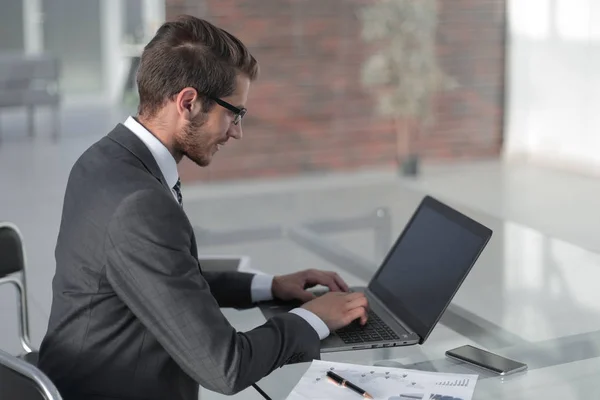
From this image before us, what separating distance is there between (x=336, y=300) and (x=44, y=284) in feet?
9.16

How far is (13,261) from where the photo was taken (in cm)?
256

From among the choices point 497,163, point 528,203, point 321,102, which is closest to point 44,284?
point 321,102

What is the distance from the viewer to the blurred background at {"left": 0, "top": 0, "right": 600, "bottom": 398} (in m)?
4.95

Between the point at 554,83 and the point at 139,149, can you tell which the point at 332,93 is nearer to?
the point at 554,83

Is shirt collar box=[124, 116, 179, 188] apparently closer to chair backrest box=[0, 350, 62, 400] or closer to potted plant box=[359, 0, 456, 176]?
chair backrest box=[0, 350, 62, 400]

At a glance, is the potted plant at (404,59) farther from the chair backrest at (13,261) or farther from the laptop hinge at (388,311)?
the laptop hinge at (388,311)

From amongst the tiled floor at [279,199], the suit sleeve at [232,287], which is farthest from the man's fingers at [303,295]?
the tiled floor at [279,199]

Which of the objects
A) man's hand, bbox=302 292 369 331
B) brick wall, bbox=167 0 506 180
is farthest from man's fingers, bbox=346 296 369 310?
brick wall, bbox=167 0 506 180

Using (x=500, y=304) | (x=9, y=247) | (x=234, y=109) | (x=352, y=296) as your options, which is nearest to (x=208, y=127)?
(x=234, y=109)

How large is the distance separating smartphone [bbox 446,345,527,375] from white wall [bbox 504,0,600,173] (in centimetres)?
407

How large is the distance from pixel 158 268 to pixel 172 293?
4 centimetres

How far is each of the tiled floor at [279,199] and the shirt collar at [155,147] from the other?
6.72ft

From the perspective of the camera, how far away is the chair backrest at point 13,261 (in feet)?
8.34

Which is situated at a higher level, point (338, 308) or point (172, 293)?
point (172, 293)
